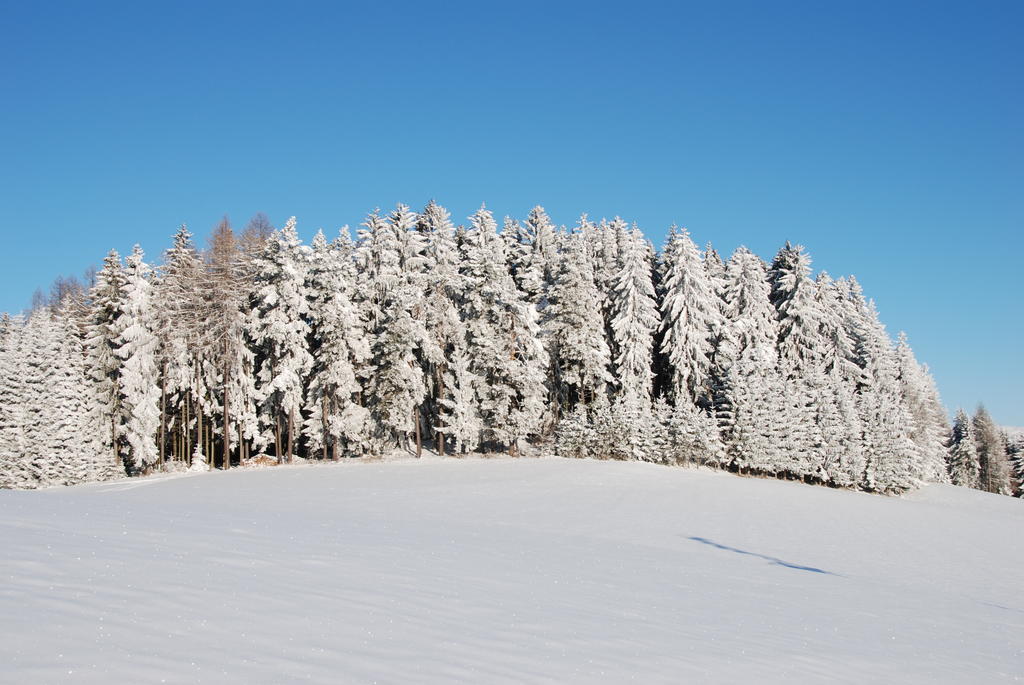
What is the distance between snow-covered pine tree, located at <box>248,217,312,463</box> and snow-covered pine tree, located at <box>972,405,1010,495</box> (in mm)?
82202

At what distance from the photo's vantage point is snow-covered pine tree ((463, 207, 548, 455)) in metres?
Result: 42.5

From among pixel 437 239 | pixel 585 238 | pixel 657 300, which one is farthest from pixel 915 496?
pixel 437 239

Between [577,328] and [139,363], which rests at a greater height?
[577,328]

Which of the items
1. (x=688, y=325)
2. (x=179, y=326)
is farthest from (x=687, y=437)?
(x=179, y=326)

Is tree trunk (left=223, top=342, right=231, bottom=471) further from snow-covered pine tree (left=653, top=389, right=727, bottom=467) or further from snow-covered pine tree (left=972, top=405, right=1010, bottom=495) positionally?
snow-covered pine tree (left=972, top=405, right=1010, bottom=495)

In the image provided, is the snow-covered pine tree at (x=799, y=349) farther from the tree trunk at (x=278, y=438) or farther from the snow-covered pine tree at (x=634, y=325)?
the tree trunk at (x=278, y=438)

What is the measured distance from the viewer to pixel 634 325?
154 ft

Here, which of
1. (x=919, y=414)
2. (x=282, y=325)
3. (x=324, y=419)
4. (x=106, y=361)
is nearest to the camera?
(x=282, y=325)

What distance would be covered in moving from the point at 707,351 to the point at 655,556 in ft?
116

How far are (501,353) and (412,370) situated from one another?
5.79 m

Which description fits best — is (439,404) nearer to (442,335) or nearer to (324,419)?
(442,335)

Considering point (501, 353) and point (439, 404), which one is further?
point (439, 404)

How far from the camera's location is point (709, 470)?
45000 millimetres

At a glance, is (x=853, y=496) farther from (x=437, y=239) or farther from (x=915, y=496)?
(x=437, y=239)
